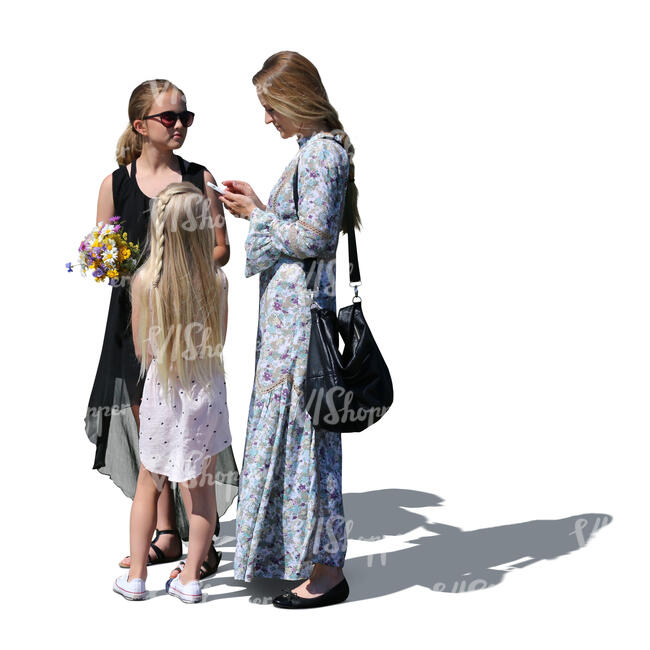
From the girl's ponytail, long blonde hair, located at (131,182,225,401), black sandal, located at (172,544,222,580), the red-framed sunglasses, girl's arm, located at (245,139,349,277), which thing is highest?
the red-framed sunglasses

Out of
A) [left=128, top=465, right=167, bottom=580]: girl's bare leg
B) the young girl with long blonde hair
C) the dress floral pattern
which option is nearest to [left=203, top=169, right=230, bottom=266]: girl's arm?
the dress floral pattern

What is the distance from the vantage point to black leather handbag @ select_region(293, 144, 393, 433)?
641 centimetres

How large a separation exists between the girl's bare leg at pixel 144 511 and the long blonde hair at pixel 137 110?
2.01 m

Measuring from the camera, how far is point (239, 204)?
22.1ft

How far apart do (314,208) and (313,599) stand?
7.17ft

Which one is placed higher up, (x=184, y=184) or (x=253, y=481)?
(x=184, y=184)

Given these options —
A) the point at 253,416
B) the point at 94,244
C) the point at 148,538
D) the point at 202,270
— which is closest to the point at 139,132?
the point at 94,244

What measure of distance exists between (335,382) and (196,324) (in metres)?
0.80

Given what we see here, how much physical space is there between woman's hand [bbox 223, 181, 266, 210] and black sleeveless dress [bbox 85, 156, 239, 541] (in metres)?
0.49

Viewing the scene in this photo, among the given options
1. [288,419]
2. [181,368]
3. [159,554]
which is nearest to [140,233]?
[181,368]

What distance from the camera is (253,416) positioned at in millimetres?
6758

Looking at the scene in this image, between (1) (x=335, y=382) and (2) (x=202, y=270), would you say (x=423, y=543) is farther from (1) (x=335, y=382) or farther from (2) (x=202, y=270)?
(2) (x=202, y=270)

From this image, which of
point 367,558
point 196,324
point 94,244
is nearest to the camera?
point 196,324

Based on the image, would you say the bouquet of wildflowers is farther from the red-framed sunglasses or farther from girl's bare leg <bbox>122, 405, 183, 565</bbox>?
girl's bare leg <bbox>122, 405, 183, 565</bbox>
